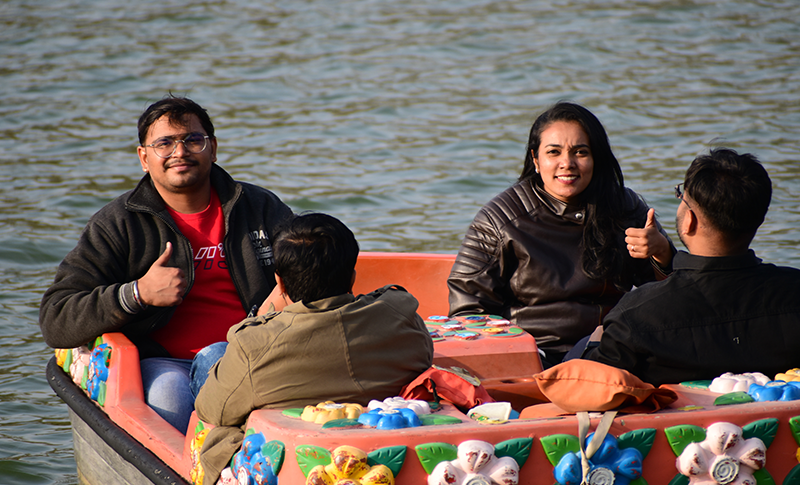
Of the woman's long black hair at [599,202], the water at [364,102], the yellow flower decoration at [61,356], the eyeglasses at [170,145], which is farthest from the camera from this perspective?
the water at [364,102]

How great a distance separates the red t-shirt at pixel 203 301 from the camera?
124 inches

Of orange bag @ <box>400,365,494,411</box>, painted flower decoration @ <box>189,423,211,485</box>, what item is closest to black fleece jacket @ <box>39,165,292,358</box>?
painted flower decoration @ <box>189,423,211,485</box>

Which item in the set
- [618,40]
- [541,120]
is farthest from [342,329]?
[618,40]

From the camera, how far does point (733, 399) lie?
2113 millimetres

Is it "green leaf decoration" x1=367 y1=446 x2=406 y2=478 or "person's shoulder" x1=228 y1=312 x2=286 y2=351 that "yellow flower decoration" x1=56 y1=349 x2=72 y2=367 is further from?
"green leaf decoration" x1=367 y1=446 x2=406 y2=478

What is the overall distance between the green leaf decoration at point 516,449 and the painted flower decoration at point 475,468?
1 centimetres

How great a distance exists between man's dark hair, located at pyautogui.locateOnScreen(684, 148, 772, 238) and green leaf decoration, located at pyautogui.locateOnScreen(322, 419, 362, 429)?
→ 40.0 inches

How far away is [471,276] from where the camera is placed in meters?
3.25

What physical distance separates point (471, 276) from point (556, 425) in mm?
1289

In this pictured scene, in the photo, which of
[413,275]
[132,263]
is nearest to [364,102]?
[413,275]

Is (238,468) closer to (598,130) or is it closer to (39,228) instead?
(598,130)

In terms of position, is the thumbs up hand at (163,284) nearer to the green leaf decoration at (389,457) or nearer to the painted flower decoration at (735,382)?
the green leaf decoration at (389,457)

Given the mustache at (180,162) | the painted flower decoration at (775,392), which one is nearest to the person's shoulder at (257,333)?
the mustache at (180,162)

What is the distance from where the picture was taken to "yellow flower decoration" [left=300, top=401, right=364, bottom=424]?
203cm
